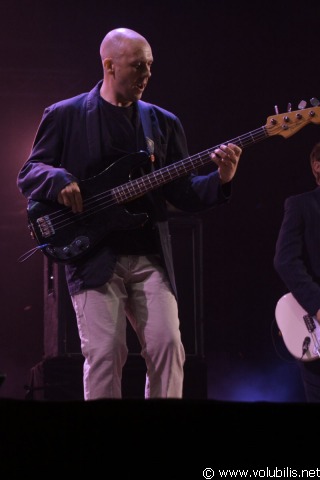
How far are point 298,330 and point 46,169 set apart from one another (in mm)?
1962

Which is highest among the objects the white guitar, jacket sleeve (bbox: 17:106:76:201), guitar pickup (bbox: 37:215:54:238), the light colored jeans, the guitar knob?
jacket sleeve (bbox: 17:106:76:201)

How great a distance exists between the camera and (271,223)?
21.7 ft

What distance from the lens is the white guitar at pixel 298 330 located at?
4.59 m

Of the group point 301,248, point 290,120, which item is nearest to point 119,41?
point 290,120

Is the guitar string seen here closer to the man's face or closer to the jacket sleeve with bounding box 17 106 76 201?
the jacket sleeve with bounding box 17 106 76 201

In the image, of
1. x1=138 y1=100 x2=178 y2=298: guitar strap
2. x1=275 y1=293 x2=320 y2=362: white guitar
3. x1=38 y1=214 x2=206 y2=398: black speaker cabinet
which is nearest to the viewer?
x1=138 y1=100 x2=178 y2=298: guitar strap

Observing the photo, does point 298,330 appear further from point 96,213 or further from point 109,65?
point 109,65

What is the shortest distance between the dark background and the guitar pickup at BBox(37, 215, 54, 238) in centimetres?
307

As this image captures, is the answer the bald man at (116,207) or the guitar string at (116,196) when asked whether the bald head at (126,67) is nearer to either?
the bald man at (116,207)

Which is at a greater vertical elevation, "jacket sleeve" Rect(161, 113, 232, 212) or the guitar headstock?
the guitar headstock

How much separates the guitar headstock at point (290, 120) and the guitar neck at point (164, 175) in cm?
15

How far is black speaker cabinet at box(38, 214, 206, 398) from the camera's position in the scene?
503cm

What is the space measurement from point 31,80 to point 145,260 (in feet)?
11.4

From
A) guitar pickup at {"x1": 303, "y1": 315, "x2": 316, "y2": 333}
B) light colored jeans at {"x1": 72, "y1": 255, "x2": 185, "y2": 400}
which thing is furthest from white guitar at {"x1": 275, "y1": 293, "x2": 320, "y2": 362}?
light colored jeans at {"x1": 72, "y1": 255, "x2": 185, "y2": 400}
